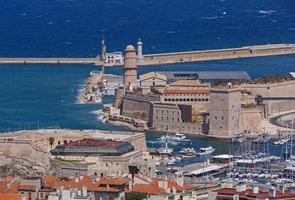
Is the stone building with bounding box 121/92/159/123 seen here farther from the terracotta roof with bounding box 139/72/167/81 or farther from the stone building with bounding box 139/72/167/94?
the terracotta roof with bounding box 139/72/167/81

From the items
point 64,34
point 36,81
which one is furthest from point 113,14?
point 36,81

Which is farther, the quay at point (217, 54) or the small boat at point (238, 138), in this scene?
the quay at point (217, 54)

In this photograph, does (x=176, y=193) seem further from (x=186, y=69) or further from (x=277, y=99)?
(x=186, y=69)

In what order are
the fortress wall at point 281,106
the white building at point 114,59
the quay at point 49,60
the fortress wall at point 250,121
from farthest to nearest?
the quay at point 49,60, the white building at point 114,59, the fortress wall at point 281,106, the fortress wall at point 250,121

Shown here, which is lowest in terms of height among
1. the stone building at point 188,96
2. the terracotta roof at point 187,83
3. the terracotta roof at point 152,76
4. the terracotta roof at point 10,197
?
the terracotta roof at point 10,197

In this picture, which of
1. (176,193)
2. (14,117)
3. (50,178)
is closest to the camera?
(176,193)

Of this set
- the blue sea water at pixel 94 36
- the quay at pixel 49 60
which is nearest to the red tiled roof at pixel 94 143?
the blue sea water at pixel 94 36

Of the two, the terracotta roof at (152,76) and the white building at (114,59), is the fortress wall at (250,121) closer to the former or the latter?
the terracotta roof at (152,76)

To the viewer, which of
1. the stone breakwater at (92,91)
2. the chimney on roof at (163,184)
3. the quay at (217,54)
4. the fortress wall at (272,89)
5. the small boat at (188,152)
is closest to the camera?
the chimney on roof at (163,184)
